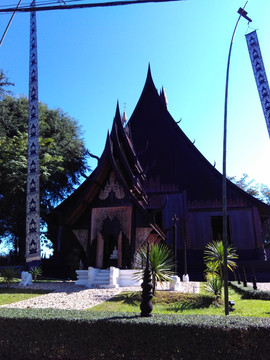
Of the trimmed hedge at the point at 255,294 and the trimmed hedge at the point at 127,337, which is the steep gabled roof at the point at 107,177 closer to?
the trimmed hedge at the point at 255,294

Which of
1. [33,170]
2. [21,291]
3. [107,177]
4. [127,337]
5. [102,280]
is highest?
[33,170]

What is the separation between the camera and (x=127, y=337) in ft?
13.2

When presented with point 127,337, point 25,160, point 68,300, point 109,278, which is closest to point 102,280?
point 109,278

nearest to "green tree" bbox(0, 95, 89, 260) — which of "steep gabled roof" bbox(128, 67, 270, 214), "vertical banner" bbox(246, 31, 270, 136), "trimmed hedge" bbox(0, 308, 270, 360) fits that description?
"steep gabled roof" bbox(128, 67, 270, 214)

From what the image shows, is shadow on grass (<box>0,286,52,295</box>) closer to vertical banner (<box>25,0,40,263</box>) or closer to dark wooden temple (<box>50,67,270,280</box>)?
vertical banner (<box>25,0,40,263</box>)

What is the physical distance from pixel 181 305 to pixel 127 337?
158 inches

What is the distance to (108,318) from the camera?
4.27 meters

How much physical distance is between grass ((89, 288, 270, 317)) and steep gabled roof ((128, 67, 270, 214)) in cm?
962

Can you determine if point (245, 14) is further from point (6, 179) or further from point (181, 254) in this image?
point (6, 179)

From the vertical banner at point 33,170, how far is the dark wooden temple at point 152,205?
125 centimetres

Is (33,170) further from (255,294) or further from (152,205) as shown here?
(255,294)

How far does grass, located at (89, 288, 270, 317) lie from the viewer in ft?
22.0

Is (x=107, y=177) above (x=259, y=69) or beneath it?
beneath

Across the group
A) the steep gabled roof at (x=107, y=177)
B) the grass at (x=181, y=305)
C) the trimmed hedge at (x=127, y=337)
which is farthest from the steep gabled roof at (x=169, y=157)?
the trimmed hedge at (x=127, y=337)
